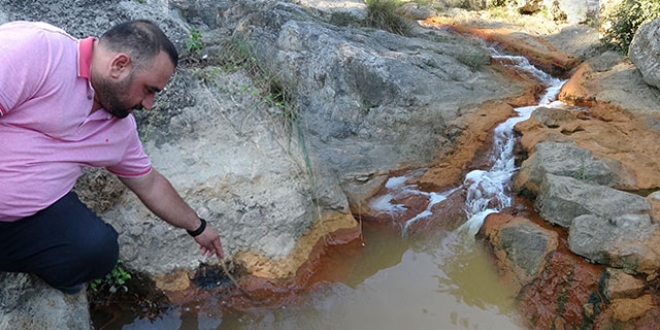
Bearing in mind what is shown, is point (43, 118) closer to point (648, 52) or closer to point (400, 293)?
point (400, 293)

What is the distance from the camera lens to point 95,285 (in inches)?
111

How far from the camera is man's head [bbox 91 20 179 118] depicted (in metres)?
1.83

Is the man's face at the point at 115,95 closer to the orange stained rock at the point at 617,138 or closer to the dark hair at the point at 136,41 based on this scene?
the dark hair at the point at 136,41

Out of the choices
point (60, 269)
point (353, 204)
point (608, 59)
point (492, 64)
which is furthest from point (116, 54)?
point (608, 59)

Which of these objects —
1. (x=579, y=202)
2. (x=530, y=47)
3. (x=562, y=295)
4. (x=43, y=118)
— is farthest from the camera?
(x=530, y=47)

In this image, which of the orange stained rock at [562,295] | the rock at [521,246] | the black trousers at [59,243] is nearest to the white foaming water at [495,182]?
the rock at [521,246]

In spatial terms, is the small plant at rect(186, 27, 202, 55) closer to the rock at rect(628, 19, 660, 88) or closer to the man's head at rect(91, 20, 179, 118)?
the man's head at rect(91, 20, 179, 118)

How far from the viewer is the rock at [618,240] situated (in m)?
3.15

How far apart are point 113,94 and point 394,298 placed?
2150 millimetres

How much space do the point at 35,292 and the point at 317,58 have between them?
3.51 meters

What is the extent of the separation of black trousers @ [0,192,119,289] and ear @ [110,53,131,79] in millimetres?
579

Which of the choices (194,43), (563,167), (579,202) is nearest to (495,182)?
(563,167)

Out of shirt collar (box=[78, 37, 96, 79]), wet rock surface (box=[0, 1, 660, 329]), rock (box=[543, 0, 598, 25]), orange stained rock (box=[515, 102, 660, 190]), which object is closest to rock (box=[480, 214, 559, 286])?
wet rock surface (box=[0, 1, 660, 329])

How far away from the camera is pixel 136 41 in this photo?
5.98 ft
